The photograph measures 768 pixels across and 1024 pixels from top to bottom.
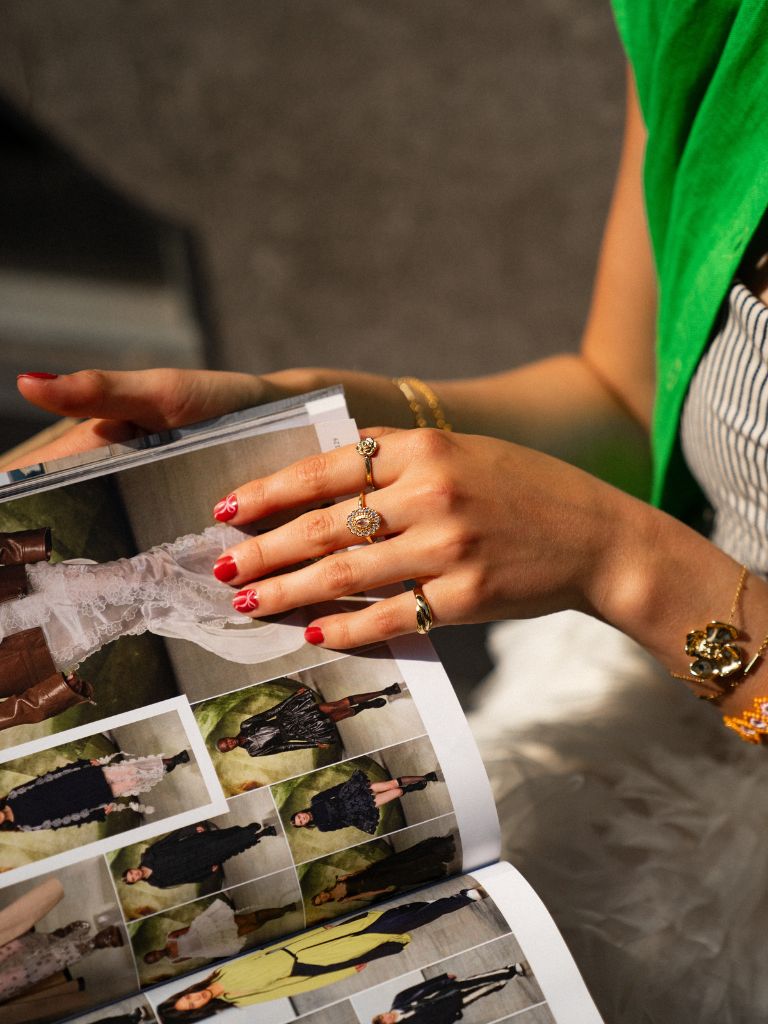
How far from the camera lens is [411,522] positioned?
465mm

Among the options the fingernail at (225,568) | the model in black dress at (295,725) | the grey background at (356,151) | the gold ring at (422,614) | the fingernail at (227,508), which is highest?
the grey background at (356,151)

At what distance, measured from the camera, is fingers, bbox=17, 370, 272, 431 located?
18.4 inches

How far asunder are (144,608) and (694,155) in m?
0.44

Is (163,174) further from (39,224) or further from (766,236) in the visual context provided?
(766,236)

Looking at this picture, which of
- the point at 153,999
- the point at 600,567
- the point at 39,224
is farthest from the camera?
the point at 39,224

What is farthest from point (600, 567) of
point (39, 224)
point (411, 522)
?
point (39, 224)

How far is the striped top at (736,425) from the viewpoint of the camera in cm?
54

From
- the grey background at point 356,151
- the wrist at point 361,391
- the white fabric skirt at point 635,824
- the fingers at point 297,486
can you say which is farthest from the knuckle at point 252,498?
the grey background at point 356,151

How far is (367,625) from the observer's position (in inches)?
17.5

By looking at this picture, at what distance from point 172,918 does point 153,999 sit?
0.04 m

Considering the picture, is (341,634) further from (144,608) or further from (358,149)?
(358,149)

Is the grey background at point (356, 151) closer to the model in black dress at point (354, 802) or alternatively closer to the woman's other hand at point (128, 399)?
the woman's other hand at point (128, 399)

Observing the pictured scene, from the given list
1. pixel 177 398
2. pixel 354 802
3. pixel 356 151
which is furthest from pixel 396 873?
pixel 356 151

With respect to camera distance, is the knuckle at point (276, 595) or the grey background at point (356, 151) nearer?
the knuckle at point (276, 595)
